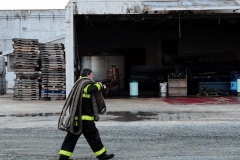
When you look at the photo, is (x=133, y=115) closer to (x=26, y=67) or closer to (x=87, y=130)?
(x=87, y=130)

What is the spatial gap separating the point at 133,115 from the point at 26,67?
9.18m

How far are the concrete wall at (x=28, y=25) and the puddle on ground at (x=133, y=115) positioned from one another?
25969mm

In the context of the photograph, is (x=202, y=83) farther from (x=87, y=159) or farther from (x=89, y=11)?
(x=87, y=159)

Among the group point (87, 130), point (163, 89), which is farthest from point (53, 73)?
point (87, 130)

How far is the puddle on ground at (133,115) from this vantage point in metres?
13.9

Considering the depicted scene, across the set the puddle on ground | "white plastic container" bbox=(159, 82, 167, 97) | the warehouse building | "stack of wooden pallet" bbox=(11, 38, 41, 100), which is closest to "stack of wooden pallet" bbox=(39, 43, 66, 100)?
"stack of wooden pallet" bbox=(11, 38, 41, 100)

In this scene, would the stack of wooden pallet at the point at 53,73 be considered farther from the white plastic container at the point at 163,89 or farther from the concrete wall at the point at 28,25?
the concrete wall at the point at 28,25

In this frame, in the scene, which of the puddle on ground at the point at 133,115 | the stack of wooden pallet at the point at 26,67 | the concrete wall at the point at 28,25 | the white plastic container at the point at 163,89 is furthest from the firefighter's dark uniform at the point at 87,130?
the concrete wall at the point at 28,25

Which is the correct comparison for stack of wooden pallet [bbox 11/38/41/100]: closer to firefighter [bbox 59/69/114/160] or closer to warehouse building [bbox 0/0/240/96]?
warehouse building [bbox 0/0/240/96]

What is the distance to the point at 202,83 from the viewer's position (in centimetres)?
2333

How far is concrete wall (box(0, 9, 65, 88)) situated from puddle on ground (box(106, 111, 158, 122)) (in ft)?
85.2

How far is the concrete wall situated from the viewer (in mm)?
40469

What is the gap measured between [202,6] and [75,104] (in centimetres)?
1415

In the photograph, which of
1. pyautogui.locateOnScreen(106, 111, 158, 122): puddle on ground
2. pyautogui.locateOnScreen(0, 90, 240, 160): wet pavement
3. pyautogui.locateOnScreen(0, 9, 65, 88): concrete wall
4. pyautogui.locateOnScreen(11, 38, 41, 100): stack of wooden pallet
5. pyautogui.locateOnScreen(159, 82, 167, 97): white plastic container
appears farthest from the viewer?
pyautogui.locateOnScreen(0, 9, 65, 88): concrete wall
